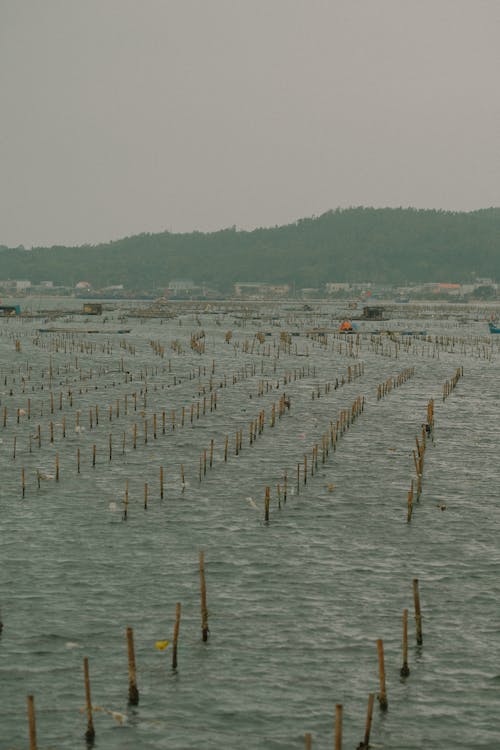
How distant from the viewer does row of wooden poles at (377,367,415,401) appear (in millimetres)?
74500

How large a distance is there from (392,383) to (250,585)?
184 feet

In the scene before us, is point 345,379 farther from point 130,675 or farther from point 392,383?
point 130,675

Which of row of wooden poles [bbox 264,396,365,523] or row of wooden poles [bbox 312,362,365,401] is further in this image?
row of wooden poles [bbox 312,362,365,401]

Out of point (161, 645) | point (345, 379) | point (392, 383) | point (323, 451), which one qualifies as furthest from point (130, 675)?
point (345, 379)

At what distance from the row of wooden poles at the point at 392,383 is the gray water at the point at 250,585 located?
1346 centimetres

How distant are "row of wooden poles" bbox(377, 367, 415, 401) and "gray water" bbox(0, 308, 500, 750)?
1346 centimetres

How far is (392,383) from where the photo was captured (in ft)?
273

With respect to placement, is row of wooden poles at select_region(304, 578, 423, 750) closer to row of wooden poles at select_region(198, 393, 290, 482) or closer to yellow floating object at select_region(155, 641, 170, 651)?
yellow floating object at select_region(155, 641, 170, 651)

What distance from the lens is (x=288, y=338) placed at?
13062 centimetres

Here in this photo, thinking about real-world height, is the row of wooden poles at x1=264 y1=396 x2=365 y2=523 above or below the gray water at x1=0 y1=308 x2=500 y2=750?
above

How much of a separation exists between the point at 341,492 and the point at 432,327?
147 m

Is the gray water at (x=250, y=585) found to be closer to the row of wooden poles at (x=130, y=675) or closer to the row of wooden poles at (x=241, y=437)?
the row of wooden poles at (x=130, y=675)

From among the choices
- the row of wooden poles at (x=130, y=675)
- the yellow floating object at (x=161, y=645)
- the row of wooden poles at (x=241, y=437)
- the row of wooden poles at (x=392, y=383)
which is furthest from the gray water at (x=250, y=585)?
the row of wooden poles at (x=392, y=383)

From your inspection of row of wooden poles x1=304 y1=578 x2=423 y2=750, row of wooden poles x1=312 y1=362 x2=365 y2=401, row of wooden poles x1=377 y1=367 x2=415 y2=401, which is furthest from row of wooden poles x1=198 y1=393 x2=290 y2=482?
row of wooden poles x1=304 y1=578 x2=423 y2=750
